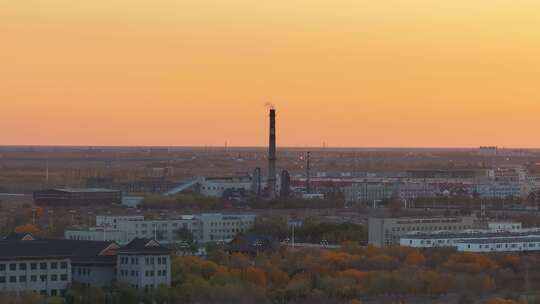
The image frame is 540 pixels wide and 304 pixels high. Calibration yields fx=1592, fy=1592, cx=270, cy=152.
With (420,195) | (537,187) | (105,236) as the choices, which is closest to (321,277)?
(105,236)

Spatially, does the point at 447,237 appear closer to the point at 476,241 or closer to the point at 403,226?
the point at 476,241

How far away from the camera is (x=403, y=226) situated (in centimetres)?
4625

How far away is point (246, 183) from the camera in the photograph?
76500 mm

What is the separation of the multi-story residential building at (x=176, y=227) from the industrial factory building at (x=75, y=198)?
46.2ft

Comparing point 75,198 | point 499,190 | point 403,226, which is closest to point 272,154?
point 75,198

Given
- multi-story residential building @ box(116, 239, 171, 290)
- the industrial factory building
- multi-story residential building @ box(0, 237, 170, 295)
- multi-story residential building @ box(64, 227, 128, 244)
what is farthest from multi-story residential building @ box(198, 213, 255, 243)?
multi-story residential building @ box(116, 239, 171, 290)

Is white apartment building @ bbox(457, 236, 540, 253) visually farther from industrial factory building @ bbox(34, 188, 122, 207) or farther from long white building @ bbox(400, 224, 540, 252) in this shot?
industrial factory building @ bbox(34, 188, 122, 207)

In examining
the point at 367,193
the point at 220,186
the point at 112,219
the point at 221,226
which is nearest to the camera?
the point at 112,219

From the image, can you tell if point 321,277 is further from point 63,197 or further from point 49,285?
point 63,197

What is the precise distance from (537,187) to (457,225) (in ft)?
107

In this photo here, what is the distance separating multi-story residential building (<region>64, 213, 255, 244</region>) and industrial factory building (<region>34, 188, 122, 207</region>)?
555 inches

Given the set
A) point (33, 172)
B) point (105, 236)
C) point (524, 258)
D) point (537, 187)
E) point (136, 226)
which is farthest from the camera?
point (33, 172)

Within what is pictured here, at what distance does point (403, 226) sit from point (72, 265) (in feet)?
53.6

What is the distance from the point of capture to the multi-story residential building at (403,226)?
44312 mm
